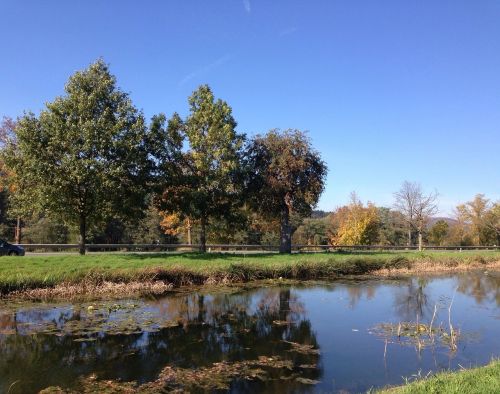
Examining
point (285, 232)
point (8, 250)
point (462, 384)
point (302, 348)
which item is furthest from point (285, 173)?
point (462, 384)

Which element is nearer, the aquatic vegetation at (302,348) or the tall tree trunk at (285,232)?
the aquatic vegetation at (302,348)

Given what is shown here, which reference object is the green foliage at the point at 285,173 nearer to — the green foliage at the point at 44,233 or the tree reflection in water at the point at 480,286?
the tree reflection in water at the point at 480,286

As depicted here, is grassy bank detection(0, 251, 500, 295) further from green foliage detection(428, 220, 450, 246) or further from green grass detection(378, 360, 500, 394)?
green foliage detection(428, 220, 450, 246)

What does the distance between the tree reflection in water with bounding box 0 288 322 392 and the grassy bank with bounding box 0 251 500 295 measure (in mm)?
3066

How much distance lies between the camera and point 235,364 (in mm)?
11281

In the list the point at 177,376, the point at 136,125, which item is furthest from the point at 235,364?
the point at 136,125

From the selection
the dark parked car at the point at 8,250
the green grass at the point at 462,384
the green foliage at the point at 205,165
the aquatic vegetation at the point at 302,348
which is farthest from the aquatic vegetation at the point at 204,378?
the dark parked car at the point at 8,250

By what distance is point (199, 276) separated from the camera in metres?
24.0

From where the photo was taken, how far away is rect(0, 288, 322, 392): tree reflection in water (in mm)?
10539

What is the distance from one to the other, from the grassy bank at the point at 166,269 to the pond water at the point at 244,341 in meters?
2.13

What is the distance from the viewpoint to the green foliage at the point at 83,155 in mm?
25703

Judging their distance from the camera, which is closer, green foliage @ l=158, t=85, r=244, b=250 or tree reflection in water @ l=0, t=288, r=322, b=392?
tree reflection in water @ l=0, t=288, r=322, b=392

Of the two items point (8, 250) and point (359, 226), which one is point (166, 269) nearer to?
point (8, 250)

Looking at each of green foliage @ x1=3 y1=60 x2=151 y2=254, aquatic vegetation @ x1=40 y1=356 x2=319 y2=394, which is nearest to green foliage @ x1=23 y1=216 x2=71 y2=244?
green foliage @ x1=3 y1=60 x2=151 y2=254
